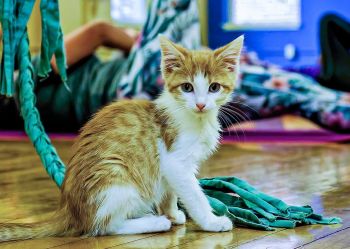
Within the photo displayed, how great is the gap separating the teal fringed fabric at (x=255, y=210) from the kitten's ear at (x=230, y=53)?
13.9 inches

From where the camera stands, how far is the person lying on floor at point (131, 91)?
3.86 meters

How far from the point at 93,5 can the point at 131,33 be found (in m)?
1.32

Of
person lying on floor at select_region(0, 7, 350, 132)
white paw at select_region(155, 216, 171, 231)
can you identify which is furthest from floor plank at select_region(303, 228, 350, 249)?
person lying on floor at select_region(0, 7, 350, 132)

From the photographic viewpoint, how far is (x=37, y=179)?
8.76ft

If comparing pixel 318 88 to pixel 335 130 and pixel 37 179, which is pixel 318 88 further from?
pixel 37 179

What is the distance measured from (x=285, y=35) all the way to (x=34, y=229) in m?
4.56

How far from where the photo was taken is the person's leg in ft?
13.7

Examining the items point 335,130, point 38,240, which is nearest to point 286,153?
point 335,130

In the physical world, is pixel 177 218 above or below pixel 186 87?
below

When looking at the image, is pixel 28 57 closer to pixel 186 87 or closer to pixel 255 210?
pixel 186 87

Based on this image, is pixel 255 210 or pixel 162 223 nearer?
pixel 162 223

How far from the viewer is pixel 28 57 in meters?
2.16

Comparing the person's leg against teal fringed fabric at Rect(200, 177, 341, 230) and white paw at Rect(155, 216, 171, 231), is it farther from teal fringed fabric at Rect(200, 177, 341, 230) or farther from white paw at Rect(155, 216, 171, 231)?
white paw at Rect(155, 216, 171, 231)

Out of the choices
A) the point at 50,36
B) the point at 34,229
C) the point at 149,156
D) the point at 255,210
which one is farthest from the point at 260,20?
the point at 34,229
